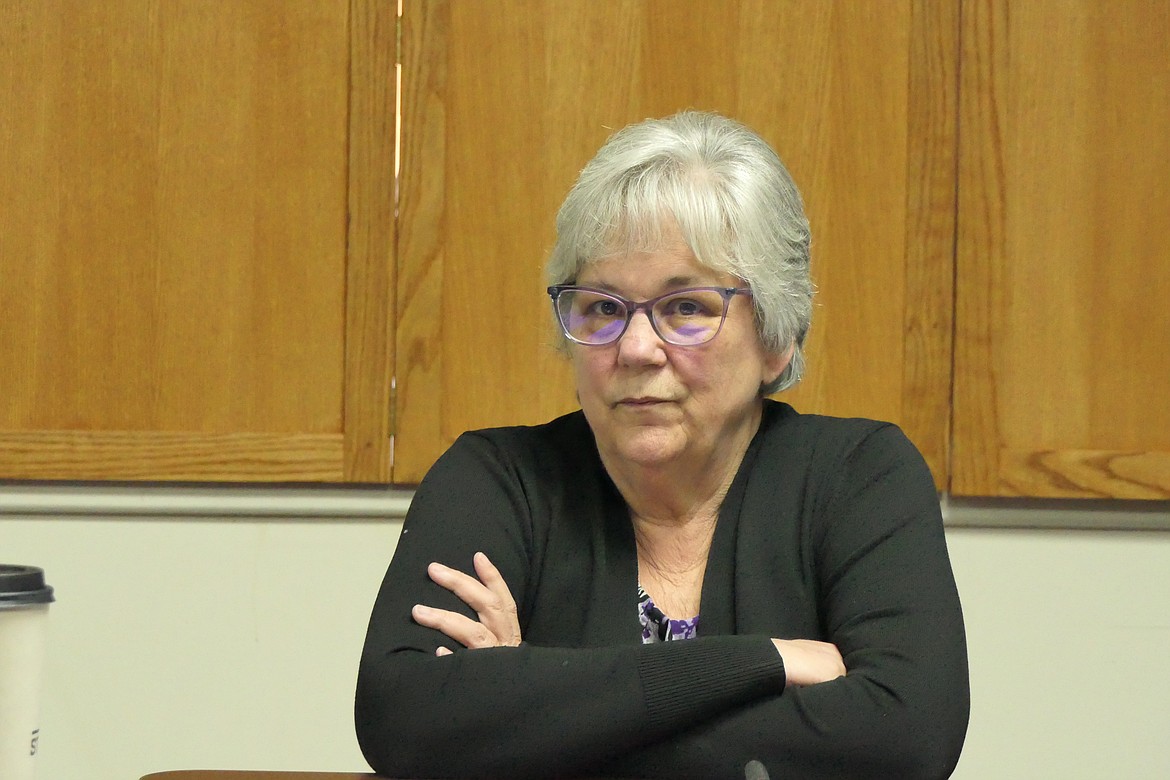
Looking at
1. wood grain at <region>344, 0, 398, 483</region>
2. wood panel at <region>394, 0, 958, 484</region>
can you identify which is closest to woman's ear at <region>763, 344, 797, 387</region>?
wood panel at <region>394, 0, 958, 484</region>

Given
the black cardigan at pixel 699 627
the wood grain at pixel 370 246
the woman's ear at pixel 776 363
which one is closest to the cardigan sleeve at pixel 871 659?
the black cardigan at pixel 699 627

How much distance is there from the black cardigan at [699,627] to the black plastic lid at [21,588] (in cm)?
61

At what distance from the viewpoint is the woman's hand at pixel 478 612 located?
1292 mm

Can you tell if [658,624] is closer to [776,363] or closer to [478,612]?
[478,612]

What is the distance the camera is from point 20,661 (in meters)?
0.61

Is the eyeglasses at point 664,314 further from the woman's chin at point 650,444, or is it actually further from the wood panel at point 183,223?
the wood panel at point 183,223

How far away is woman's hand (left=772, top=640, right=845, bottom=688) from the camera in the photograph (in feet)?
4.03

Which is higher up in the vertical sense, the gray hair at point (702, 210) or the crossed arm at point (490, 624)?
the gray hair at point (702, 210)

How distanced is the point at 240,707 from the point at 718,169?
1.41 m

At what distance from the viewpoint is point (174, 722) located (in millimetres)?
2205


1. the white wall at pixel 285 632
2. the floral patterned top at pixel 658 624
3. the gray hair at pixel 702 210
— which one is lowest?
the white wall at pixel 285 632

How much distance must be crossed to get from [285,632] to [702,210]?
1.26 meters

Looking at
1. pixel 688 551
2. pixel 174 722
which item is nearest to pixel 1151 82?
pixel 688 551

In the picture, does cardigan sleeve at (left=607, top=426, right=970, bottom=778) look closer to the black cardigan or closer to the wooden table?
the black cardigan
